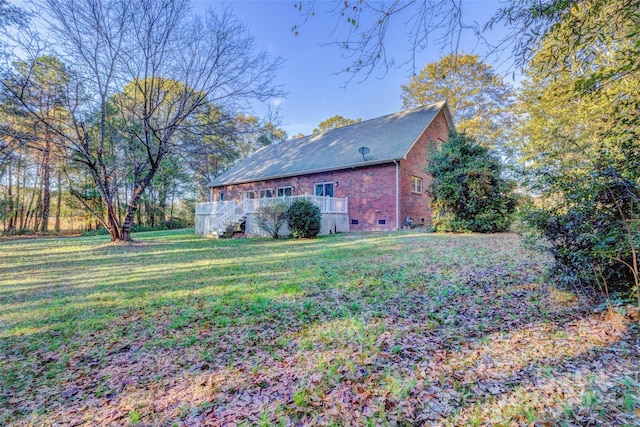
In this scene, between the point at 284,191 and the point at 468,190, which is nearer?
the point at 468,190

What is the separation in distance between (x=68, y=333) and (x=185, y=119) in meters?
9.82

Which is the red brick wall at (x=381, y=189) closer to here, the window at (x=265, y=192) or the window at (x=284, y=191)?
the window at (x=284, y=191)

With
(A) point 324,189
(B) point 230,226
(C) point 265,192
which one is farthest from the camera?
(C) point 265,192

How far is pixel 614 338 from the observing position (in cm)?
266

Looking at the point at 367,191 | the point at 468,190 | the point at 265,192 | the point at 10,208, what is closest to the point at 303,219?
the point at 367,191

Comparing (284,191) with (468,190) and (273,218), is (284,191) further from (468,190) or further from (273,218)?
(468,190)

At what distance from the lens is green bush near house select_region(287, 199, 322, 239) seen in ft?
38.3

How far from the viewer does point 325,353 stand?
2.82 metres

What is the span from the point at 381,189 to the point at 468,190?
4176 mm

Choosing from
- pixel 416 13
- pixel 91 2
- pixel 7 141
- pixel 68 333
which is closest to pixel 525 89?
pixel 416 13

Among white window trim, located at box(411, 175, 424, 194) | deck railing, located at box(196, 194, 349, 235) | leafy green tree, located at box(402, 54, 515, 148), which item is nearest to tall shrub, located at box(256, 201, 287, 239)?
deck railing, located at box(196, 194, 349, 235)

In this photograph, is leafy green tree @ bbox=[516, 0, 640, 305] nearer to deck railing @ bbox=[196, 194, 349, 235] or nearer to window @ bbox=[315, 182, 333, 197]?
deck railing @ bbox=[196, 194, 349, 235]

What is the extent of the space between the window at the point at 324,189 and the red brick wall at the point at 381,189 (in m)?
0.22

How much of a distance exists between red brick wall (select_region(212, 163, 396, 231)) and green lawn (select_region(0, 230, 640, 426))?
339 inches
